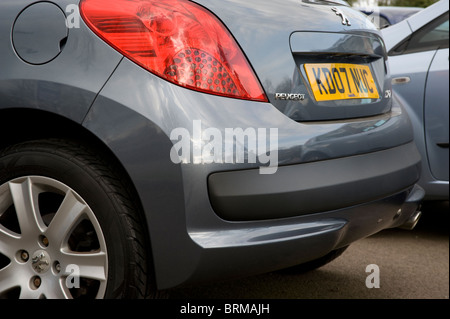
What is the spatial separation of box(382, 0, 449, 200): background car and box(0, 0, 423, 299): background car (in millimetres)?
1766

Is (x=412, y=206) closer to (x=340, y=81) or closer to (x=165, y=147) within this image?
(x=340, y=81)

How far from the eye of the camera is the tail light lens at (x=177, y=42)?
1781 mm

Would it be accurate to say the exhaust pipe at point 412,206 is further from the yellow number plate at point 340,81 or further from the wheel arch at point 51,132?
→ the wheel arch at point 51,132

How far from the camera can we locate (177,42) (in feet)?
5.89

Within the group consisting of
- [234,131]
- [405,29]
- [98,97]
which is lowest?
[405,29]

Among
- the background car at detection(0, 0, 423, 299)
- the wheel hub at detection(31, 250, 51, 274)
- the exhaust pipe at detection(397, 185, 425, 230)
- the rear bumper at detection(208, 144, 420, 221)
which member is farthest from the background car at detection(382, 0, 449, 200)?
the wheel hub at detection(31, 250, 51, 274)

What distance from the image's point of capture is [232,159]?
175cm

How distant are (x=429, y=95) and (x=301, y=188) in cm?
211

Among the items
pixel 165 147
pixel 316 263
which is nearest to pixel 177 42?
pixel 165 147

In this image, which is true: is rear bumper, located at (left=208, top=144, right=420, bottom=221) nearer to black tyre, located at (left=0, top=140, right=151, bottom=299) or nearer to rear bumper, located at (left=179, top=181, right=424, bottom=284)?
rear bumper, located at (left=179, top=181, right=424, bottom=284)
